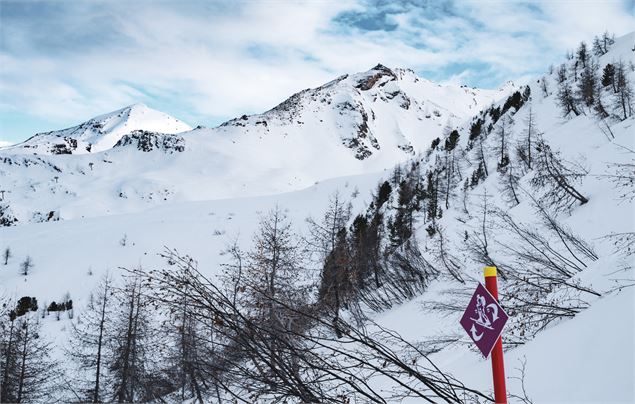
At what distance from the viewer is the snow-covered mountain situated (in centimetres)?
7681

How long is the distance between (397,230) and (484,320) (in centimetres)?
2801

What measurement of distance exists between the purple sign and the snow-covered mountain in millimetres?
73407

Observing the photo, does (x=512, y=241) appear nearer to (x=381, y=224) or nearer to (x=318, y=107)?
(x=381, y=224)

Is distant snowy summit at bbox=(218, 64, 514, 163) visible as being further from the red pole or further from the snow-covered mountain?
the red pole

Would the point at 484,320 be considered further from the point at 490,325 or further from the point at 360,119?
the point at 360,119

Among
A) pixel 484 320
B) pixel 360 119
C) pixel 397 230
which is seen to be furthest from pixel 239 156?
pixel 484 320

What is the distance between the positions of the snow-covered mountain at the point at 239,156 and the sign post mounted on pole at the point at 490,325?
73.4 meters

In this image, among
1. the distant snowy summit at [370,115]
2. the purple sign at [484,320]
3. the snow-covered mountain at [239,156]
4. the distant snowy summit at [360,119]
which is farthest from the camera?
the distant snowy summit at [370,115]

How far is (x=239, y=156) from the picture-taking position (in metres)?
96.1

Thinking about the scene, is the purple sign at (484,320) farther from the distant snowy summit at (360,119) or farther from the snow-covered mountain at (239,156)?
the distant snowy summit at (360,119)

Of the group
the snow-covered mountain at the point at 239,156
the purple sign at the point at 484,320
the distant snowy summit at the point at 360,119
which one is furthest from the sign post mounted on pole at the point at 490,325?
the distant snowy summit at the point at 360,119

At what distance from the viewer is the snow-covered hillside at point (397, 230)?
12.9ft

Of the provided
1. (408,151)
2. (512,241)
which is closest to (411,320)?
(512,241)

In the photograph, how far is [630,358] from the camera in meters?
3.40
